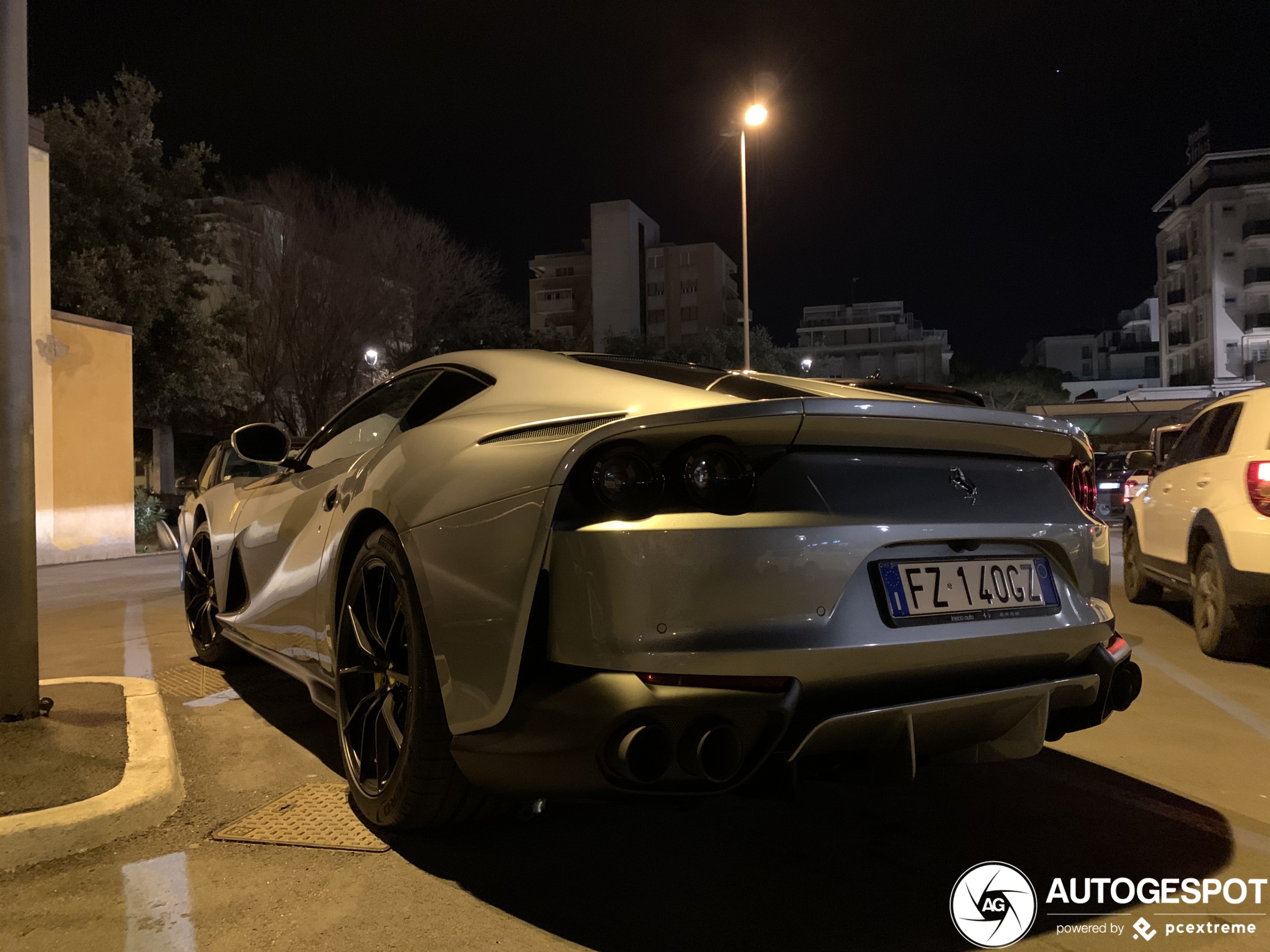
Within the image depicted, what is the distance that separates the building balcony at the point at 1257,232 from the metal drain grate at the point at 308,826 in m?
75.6

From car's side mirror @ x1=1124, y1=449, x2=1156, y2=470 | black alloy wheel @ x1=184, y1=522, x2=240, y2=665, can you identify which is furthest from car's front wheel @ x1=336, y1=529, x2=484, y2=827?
car's side mirror @ x1=1124, y1=449, x2=1156, y2=470

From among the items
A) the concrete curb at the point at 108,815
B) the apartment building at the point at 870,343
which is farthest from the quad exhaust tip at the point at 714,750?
the apartment building at the point at 870,343

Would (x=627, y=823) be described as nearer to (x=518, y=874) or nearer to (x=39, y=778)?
(x=518, y=874)

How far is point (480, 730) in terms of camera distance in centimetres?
238

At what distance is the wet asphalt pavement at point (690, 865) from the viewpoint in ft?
7.75

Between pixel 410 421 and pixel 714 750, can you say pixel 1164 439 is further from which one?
pixel 714 750

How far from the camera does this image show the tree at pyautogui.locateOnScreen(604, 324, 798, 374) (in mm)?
50719

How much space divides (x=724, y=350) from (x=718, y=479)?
51.6 metres

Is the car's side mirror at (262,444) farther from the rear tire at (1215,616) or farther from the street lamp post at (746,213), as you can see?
the street lamp post at (746,213)

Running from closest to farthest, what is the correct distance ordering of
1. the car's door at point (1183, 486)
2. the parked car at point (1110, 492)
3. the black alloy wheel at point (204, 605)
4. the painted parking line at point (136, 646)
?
the black alloy wheel at point (204, 605) < the painted parking line at point (136, 646) < the car's door at point (1183, 486) < the parked car at point (1110, 492)

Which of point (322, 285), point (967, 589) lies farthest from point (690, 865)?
point (322, 285)

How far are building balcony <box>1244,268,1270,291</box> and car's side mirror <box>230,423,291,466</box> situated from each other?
242ft

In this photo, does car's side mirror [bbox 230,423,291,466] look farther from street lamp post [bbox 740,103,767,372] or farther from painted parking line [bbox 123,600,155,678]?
street lamp post [bbox 740,103,767,372]

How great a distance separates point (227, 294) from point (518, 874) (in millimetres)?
27234
